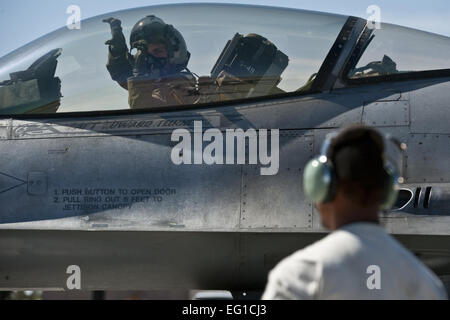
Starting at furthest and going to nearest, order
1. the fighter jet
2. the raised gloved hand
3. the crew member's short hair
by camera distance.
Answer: the raised gloved hand, the fighter jet, the crew member's short hair

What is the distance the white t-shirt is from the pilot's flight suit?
4.61m

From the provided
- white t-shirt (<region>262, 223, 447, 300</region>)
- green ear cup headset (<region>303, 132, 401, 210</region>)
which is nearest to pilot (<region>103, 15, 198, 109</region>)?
green ear cup headset (<region>303, 132, 401, 210</region>)

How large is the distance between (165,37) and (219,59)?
0.55 metres

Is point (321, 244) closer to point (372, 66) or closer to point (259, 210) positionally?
point (259, 210)

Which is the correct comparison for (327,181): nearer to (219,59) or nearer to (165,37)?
(219,59)

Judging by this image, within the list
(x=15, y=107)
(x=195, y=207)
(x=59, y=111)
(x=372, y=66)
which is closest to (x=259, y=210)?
(x=195, y=207)

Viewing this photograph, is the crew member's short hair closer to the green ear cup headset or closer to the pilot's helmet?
the green ear cup headset

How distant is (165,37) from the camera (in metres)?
7.02

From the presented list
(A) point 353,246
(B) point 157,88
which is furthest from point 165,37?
(A) point 353,246

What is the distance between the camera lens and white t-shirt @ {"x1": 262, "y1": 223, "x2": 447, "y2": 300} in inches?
85.0

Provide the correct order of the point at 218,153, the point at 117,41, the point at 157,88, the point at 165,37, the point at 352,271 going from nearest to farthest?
the point at 352,271, the point at 218,153, the point at 157,88, the point at 165,37, the point at 117,41

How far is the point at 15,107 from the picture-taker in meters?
7.25

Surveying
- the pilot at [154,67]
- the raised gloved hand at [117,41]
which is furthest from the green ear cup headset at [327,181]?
the raised gloved hand at [117,41]

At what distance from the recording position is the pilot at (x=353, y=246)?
217 centimetres
